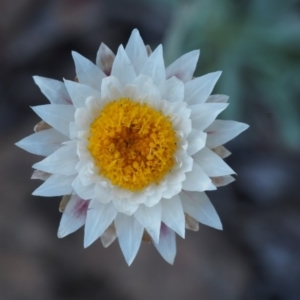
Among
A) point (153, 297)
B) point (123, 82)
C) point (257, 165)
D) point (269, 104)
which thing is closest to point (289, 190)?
point (257, 165)

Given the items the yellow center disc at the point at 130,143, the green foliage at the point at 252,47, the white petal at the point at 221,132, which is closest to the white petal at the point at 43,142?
the yellow center disc at the point at 130,143

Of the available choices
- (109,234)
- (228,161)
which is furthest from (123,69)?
(228,161)

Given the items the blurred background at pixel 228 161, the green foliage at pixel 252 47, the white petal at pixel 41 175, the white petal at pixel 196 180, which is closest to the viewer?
the white petal at pixel 196 180

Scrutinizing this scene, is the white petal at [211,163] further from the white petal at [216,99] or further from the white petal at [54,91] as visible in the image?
the white petal at [54,91]

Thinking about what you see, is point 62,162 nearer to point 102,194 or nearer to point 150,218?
point 102,194

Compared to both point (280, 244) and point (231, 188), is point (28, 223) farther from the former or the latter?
point (280, 244)

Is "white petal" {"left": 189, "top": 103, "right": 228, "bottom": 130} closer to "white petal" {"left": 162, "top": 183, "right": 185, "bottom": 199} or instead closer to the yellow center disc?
the yellow center disc
